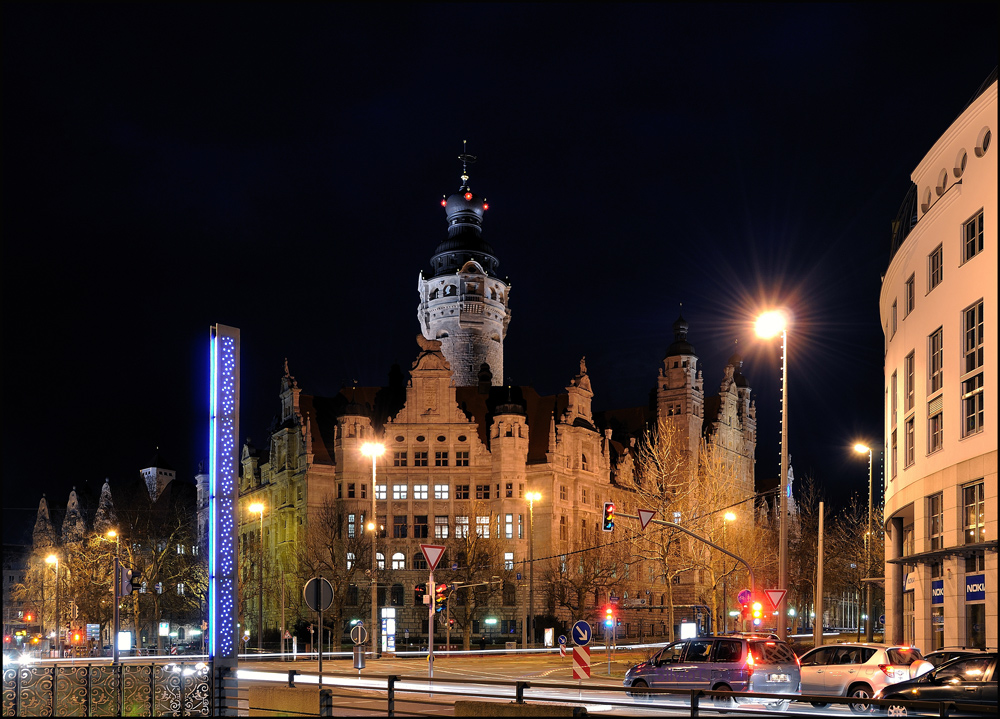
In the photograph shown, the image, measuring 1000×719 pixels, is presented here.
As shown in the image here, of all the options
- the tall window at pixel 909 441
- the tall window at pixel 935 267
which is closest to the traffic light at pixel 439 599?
the tall window at pixel 909 441

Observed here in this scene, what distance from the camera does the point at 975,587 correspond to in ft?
113

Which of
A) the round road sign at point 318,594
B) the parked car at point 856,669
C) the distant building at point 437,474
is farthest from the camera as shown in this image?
the distant building at point 437,474

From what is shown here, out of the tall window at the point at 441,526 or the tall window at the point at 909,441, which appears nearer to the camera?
the tall window at the point at 909,441

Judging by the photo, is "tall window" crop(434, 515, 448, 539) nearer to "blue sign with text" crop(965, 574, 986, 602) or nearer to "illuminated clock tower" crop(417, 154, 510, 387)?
"illuminated clock tower" crop(417, 154, 510, 387)

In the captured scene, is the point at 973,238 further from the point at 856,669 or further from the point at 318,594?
the point at 318,594

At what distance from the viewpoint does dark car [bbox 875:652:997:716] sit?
21.5 meters

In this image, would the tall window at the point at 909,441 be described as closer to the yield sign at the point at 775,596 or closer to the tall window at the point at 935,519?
the tall window at the point at 935,519

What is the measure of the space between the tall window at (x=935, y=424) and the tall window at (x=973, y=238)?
517 cm

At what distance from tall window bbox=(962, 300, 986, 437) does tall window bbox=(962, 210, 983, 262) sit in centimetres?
165

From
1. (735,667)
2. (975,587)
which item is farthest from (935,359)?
(735,667)

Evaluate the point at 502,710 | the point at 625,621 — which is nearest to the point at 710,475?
the point at 625,621

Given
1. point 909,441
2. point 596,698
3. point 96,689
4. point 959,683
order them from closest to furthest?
point 96,689 → point 959,683 → point 596,698 → point 909,441

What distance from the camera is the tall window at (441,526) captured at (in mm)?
88812

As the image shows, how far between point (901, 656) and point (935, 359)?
1565 centimetres
